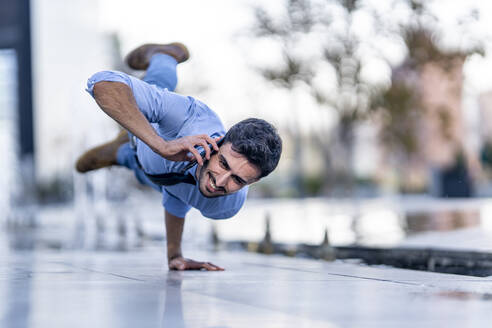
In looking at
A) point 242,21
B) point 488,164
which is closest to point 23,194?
point 242,21

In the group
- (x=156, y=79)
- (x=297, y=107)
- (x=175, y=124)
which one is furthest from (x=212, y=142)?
(x=297, y=107)

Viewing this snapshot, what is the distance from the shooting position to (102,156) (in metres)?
5.84

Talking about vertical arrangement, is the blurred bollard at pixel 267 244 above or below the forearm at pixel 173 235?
below

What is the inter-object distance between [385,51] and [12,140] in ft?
68.6

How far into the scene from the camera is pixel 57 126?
38188mm

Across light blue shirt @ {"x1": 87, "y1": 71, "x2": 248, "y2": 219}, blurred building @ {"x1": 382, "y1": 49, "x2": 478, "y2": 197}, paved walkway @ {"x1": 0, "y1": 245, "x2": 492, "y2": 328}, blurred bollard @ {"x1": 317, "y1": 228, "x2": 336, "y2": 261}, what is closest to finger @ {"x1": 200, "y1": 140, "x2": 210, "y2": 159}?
light blue shirt @ {"x1": 87, "y1": 71, "x2": 248, "y2": 219}

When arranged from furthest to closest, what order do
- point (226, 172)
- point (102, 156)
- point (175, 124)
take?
1. point (102, 156)
2. point (175, 124)
3. point (226, 172)

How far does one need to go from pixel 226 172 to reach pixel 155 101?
59 cm

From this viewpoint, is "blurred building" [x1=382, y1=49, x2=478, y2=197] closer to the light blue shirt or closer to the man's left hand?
the man's left hand

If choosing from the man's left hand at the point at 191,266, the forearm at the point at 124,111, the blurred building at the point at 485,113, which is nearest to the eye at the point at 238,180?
the forearm at the point at 124,111

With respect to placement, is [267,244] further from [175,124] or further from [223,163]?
[223,163]

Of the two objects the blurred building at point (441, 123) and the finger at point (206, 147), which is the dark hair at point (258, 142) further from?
the blurred building at point (441, 123)

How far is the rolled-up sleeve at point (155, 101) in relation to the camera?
412 cm

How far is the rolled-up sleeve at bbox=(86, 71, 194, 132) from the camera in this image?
4.12m
